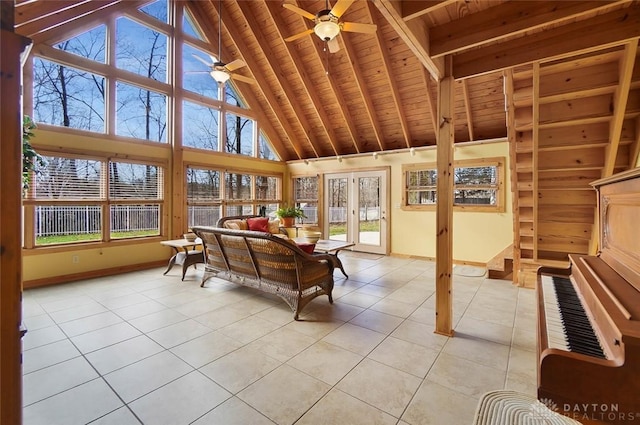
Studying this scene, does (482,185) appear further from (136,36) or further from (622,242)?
(136,36)

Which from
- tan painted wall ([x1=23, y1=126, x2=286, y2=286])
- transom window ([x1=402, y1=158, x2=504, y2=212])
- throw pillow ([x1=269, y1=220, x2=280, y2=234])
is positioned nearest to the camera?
tan painted wall ([x1=23, y1=126, x2=286, y2=286])

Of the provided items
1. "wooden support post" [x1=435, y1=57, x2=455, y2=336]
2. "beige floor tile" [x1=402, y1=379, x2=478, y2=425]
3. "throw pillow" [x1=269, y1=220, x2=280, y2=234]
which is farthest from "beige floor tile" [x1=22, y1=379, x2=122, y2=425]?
"throw pillow" [x1=269, y1=220, x2=280, y2=234]

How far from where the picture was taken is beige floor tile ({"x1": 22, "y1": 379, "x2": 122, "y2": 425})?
5.37 ft

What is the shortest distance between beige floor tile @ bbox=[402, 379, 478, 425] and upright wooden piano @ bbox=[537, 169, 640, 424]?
2.43 feet

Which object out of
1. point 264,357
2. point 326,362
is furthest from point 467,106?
point 264,357

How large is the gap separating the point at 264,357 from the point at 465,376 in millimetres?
1499

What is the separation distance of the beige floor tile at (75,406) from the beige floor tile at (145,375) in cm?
6

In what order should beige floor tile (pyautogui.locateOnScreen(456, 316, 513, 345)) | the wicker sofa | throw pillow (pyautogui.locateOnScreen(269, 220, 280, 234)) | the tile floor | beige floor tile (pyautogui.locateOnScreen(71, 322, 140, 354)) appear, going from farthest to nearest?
throw pillow (pyautogui.locateOnScreen(269, 220, 280, 234))
the wicker sofa
beige floor tile (pyautogui.locateOnScreen(456, 316, 513, 345))
beige floor tile (pyautogui.locateOnScreen(71, 322, 140, 354))
the tile floor

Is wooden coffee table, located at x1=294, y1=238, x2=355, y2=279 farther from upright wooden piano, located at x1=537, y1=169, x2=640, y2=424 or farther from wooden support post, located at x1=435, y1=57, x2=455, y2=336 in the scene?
upright wooden piano, located at x1=537, y1=169, x2=640, y2=424

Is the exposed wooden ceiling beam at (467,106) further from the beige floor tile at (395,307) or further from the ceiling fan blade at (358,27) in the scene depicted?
the beige floor tile at (395,307)

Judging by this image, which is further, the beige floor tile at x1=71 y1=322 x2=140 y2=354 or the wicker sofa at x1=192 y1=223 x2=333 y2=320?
the wicker sofa at x1=192 y1=223 x2=333 y2=320

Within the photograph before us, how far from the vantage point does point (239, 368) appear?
2146 millimetres

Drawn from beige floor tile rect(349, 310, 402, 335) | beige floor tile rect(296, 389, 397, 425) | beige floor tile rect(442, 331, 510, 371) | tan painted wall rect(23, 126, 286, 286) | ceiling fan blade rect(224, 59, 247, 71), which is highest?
ceiling fan blade rect(224, 59, 247, 71)

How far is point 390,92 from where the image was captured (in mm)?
5656
